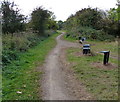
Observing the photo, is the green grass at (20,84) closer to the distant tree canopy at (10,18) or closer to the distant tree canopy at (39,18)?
the distant tree canopy at (10,18)

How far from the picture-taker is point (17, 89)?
482cm

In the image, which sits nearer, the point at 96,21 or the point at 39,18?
the point at 39,18

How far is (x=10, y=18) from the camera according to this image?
662 inches

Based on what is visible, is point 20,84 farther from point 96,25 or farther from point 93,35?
point 96,25

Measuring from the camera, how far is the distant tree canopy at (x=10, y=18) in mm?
16625

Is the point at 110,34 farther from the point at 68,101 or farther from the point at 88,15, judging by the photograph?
the point at 68,101

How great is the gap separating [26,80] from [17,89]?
2.81ft

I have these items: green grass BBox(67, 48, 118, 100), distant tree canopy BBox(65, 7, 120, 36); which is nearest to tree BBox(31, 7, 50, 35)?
distant tree canopy BBox(65, 7, 120, 36)

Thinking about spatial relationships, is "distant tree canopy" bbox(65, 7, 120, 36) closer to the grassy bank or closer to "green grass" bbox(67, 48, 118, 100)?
the grassy bank

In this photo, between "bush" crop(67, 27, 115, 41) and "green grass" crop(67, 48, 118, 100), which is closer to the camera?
"green grass" crop(67, 48, 118, 100)

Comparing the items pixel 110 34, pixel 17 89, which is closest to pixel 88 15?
Answer: pixel 110 34

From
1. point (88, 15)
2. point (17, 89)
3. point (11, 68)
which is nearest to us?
point (17, 89)

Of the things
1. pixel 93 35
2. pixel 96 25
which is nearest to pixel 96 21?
pixel 96 25

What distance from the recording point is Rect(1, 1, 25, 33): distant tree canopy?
16.6 metres
